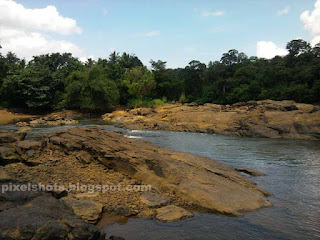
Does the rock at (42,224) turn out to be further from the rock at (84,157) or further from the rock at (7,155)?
the rock at (7,155)

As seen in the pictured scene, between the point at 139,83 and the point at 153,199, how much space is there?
119ft

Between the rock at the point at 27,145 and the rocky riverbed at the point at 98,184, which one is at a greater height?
the rock at the point at 27,145

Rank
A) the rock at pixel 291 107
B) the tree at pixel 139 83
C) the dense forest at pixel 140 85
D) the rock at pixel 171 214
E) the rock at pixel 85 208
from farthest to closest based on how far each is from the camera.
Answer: the tree at pixel 139 83, the dense forest at pixel 140 85, the rock at pixel 291 107, the rock at pixel 171 214, the rock at pixel 85 208

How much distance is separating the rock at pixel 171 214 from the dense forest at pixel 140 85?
31.2 m

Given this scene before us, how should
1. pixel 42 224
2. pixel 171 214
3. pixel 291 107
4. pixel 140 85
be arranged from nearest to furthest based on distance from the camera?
pixel 42 224 → pixel 171 214 → pixel 291 107 → pixel 140 85

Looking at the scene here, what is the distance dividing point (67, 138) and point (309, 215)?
7.10 meters

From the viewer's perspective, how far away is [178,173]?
7.03m

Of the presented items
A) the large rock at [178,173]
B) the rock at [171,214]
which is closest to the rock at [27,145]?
the large rock at [178,173]

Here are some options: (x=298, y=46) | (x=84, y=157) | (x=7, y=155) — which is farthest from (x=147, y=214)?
(x=298, y=46)

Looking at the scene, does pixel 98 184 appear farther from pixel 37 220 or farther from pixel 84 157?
pixel 37 220

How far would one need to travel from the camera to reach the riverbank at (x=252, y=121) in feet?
62.3

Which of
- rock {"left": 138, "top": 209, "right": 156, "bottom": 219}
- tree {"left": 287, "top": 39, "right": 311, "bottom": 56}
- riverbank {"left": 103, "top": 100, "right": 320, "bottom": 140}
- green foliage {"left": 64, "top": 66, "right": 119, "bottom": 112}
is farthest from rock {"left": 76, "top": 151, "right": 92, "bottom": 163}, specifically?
tree {"left": 287, "top": 39, "right": 311, "bottom": 56}

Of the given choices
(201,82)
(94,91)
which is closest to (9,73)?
(94,91)

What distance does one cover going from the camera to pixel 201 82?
51281 millimetres
